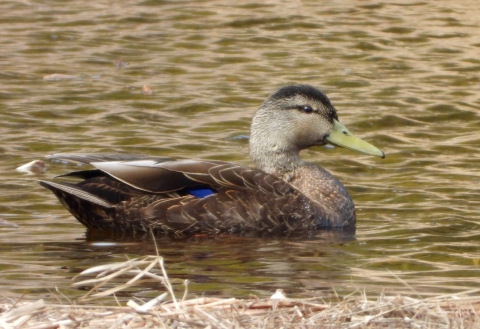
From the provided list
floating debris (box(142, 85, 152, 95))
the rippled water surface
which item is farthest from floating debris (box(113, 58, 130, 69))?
floating debris (box(142, 85, 152, 95))

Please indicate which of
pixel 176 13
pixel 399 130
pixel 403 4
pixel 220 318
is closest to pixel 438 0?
pixel 403 4

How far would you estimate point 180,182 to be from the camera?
7969 mm

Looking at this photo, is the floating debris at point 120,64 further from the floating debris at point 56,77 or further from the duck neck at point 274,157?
the duck neck at point 274,157

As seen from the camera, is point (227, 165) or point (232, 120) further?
point (232, 120)

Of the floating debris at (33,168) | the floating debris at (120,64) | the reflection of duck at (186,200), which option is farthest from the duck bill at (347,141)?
the floating debris at (120,64)

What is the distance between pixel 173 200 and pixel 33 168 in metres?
1.97

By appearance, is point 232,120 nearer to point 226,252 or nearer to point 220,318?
point 226,252

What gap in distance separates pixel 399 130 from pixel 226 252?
4.36 metres

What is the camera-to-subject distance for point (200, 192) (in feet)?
26.5

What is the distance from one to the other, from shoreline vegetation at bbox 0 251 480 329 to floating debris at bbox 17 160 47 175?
5046mm

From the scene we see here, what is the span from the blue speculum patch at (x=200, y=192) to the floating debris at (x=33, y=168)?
1.94 meters

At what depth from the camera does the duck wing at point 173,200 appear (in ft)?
26.2

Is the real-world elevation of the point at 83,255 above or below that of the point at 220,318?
below

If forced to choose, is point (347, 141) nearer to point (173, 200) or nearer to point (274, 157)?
point (274, 157)
